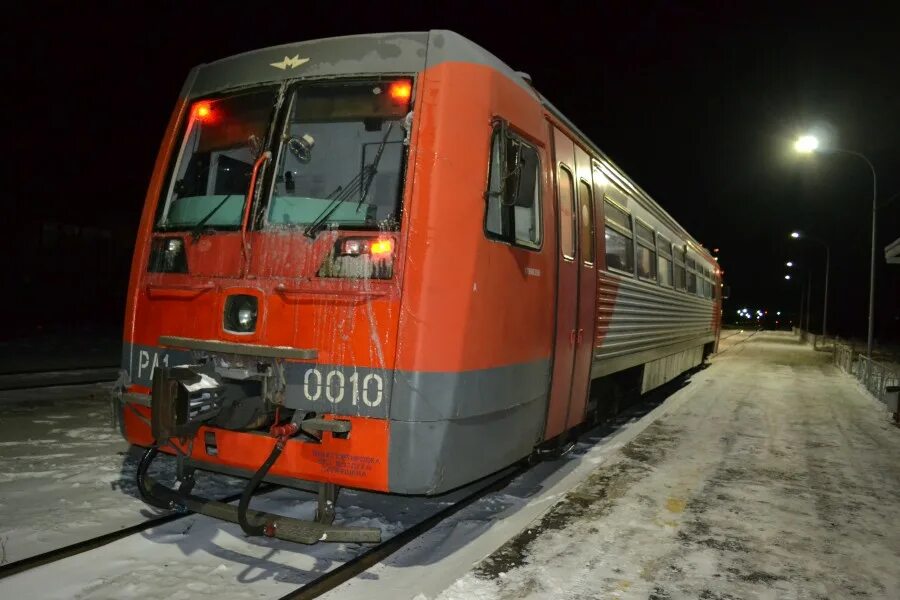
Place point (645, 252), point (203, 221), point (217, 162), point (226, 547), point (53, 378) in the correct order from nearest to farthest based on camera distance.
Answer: point (226, 547) → point (203, 221) → point (217, 162) → point (645, 252) → point (53, 378)

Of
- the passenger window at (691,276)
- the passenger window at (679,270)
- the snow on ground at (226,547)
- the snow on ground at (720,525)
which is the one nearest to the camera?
the snow on ground at (226,547)

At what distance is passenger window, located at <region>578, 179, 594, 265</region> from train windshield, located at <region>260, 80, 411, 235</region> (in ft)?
7.92

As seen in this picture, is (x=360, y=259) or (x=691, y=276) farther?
(x=691, y=276)

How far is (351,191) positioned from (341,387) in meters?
1.22

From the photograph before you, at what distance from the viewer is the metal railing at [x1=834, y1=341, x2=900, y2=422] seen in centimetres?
1080

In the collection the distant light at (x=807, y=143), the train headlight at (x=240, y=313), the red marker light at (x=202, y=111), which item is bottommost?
the train headlight at (x=240, y=313)

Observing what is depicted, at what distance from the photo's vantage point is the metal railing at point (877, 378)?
10.8 m

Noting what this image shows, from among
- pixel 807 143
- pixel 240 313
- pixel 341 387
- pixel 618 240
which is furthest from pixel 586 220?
pixel 807 143

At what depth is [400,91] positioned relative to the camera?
405cm

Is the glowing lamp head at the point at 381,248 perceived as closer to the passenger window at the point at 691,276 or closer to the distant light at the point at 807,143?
the passenger window at the point at 691,276

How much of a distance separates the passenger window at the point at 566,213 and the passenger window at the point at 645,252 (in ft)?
9.93

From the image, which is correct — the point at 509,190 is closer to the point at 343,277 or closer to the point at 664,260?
the point at 343,277

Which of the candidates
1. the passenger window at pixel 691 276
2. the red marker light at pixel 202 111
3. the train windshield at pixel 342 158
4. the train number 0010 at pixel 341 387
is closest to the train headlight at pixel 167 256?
the train windshield at pixel 342 158

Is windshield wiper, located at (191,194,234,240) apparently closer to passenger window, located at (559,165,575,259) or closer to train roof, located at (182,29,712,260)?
train roof, located at (182,29,712,260)
